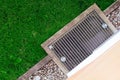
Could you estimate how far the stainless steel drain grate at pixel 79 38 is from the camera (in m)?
5.52

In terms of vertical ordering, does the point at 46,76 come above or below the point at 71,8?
below

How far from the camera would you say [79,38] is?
5570 millimetres

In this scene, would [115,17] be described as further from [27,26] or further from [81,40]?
[27,26]

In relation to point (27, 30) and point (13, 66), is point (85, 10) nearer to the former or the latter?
point (27, 30)

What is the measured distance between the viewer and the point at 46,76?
5.52 metres

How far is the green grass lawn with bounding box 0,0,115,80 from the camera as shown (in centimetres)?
554

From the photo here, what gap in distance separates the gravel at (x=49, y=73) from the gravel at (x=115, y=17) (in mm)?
1243

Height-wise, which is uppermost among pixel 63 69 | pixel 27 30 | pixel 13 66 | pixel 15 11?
pixel 15 11

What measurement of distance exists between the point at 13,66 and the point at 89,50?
Answer: 1318mm

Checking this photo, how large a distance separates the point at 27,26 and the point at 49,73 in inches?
35.1

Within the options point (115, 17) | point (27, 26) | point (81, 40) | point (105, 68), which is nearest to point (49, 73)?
point (81, 40)

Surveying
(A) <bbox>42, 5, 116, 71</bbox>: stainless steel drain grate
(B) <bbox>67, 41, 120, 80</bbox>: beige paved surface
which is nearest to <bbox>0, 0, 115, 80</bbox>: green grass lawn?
(A) <bbox>42, 5, 116, 71</bbox>: stainless steel drain grate

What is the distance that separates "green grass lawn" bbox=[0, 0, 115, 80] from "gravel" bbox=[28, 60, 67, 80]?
0.56 feet

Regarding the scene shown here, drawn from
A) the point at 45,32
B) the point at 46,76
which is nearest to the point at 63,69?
the point at 46,76
